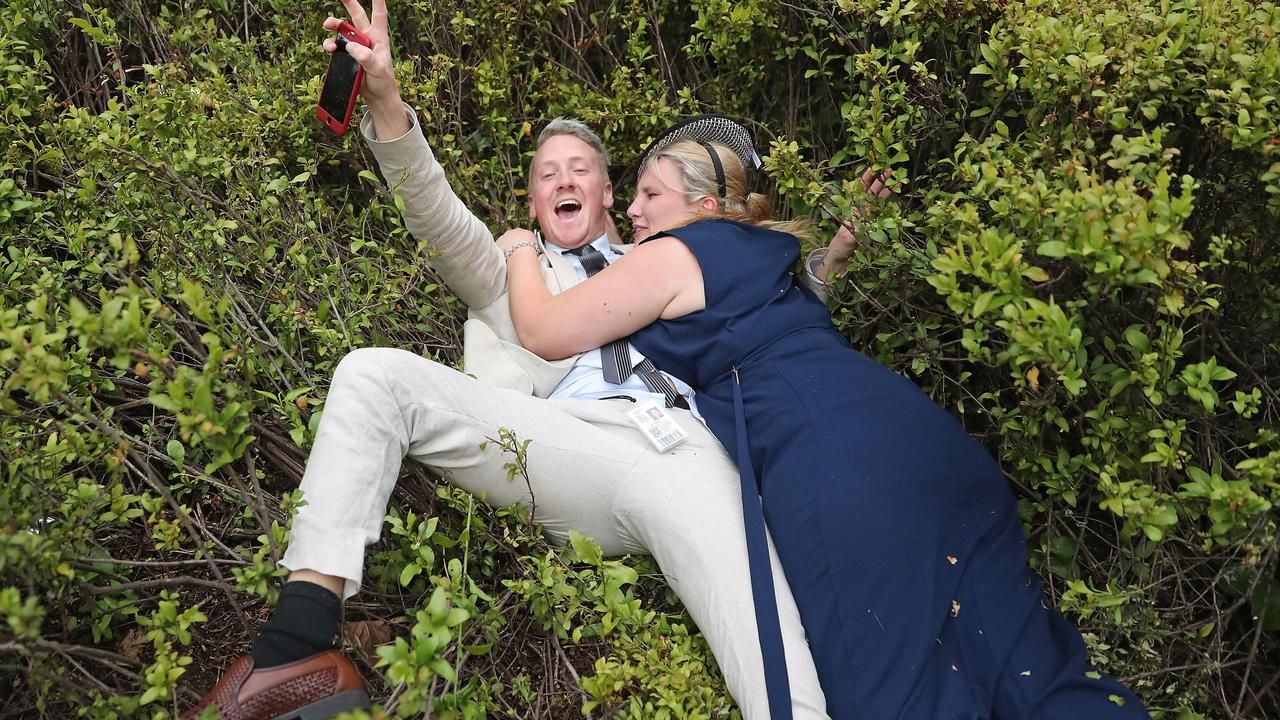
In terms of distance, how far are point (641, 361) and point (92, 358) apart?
1.75 m

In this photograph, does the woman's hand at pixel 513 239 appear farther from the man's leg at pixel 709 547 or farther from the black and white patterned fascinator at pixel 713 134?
the man's leg at pixel 709 547

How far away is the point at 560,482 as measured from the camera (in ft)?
8.41

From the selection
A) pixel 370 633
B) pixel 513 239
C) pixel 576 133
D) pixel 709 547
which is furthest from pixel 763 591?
pixel 576 133

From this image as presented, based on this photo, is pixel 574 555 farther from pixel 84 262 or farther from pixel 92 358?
pixel 84 262

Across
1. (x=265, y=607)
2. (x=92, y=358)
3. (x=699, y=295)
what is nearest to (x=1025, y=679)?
(x=699, y=295)

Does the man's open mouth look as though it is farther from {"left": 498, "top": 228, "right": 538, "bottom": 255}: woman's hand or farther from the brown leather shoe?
the brown leather shoe

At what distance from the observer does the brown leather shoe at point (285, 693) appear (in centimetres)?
188

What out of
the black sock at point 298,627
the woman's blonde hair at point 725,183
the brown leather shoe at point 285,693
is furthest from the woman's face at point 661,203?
the brown leather shoe at point 285,693

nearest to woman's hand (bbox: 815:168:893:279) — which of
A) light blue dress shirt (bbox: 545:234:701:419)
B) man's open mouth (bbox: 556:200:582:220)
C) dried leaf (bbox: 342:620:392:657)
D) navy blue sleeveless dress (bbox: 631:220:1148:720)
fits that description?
navy blue sleeveless dress (bbox: 631:220:1148:720)

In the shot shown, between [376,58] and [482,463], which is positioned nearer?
[482,463]

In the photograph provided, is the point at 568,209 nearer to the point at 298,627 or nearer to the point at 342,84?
the point at 342,84

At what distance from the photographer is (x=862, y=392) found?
2607 mm

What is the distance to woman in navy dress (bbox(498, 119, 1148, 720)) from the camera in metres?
2.28

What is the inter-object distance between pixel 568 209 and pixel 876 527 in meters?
1.73
